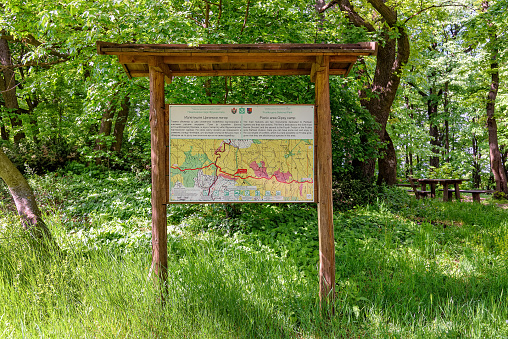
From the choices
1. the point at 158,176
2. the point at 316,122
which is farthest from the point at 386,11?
the point at 158,176

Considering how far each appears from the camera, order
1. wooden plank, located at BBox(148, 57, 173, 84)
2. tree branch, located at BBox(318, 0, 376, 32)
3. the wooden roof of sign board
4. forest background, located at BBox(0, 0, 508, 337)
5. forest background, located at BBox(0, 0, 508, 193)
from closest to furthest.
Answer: forest background, located at BBox(0, 0, 508, 337) → the wooden roof of sign board → wooden plank, located at BBox(148, 57, 173, 84) → forest background, located at BBox(0, 0, 508, 193) → tree branch, located at BBox(318, 0, 376, 32)

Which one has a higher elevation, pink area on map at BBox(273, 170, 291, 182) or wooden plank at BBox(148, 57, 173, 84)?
wooden plank at BBox(148, 57, 173, 84)

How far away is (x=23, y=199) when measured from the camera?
13.7 feet

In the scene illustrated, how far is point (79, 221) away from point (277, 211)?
168 inches

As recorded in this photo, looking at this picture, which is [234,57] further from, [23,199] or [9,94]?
[9,94]

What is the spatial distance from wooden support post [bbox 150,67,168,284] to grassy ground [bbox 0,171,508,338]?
258 millimetres

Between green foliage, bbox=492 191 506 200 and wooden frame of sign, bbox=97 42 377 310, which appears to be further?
green foliage, bbox=492 191 506 200

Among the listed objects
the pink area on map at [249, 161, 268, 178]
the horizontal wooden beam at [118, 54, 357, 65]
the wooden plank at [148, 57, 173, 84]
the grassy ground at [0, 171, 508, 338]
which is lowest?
the grassy ground at [0, 171, 508, 338]

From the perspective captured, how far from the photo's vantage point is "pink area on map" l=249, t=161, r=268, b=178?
3.30m

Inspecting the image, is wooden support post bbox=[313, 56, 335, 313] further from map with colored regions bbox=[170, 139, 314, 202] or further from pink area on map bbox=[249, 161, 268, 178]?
pink area on map bbox=[249, 161, 268, 178]

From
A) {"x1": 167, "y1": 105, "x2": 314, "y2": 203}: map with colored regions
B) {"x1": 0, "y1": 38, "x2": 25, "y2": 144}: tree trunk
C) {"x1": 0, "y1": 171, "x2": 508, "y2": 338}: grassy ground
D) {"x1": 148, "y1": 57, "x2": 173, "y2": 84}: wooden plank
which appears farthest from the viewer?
{"x1": 0, "y1": 38, "x2": 25, "y2": 144}: tree trunk

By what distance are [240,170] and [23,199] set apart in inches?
124

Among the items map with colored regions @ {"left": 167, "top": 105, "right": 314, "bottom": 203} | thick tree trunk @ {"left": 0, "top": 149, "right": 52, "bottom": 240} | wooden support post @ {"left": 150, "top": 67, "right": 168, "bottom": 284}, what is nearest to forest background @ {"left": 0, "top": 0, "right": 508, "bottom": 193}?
wooden support post @ {"left": 150, "top": 67, "right": 168, "bottom": 284}

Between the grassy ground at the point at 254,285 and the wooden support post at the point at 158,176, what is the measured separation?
0.26m
